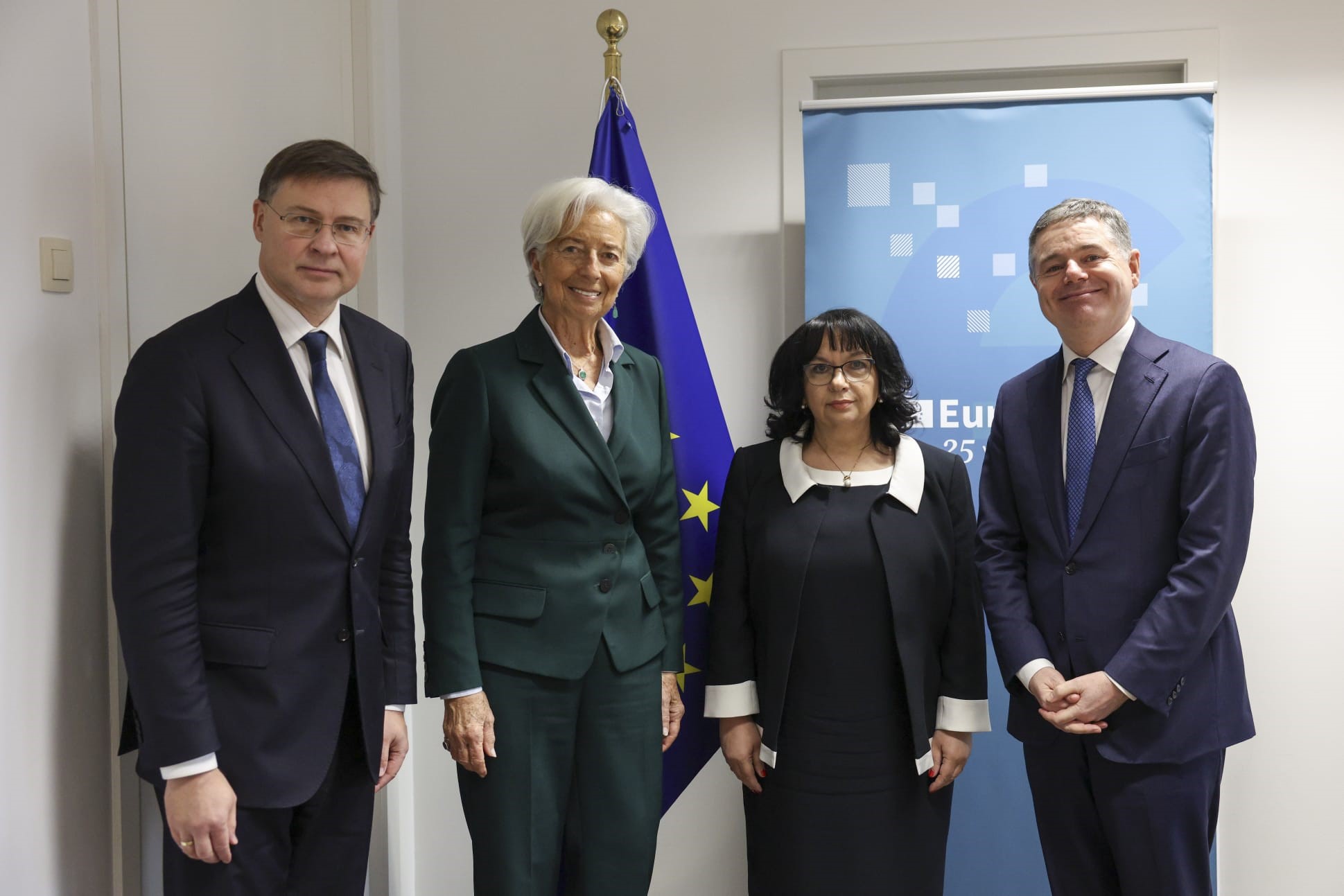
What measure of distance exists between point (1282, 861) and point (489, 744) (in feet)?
7.39

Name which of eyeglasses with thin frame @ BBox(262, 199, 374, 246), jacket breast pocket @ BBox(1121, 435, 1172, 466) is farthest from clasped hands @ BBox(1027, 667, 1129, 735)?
eyeglasses with thin frame @ BBox(262, 199, 374, 246)

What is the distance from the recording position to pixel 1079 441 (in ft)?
6.50

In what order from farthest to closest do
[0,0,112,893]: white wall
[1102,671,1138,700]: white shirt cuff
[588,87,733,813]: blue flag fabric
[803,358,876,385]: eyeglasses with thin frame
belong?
[588,87,733,813]: blue flag fabric → [803,358,876,385]: eyeglasses with thin frame → [1102,671,1138,700]: white shirt cuff → [0,0,112,893]: white wall

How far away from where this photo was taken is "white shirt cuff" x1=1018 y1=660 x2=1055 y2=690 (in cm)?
195

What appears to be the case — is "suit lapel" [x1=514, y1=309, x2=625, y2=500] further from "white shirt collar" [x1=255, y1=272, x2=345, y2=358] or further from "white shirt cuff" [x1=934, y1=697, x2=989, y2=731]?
"white shirt cuff" [x1=934, y1=697, x2=989, y2=731]

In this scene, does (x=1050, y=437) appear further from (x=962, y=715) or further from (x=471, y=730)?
(x=471, y=730)

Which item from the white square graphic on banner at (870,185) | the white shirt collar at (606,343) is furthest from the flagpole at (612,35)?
the white shirt collar at (606,343)

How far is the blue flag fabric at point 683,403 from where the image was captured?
8.19ft

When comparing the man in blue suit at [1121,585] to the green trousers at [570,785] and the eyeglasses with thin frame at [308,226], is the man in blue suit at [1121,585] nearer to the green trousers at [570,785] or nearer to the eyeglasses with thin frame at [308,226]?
the green trousers at [570,785]

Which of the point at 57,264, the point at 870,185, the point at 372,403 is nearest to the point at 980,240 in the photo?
the point at 870,185

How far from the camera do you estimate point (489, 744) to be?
186 centimetres

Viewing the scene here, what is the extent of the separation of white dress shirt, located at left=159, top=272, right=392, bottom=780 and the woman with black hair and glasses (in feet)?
2.51

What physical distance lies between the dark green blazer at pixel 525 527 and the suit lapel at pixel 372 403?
5.3 inches

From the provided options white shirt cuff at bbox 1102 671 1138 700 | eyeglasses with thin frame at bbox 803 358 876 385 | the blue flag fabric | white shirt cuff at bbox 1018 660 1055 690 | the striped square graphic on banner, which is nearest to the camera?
white shirt cuff at bbox 1102 671 1138 700
